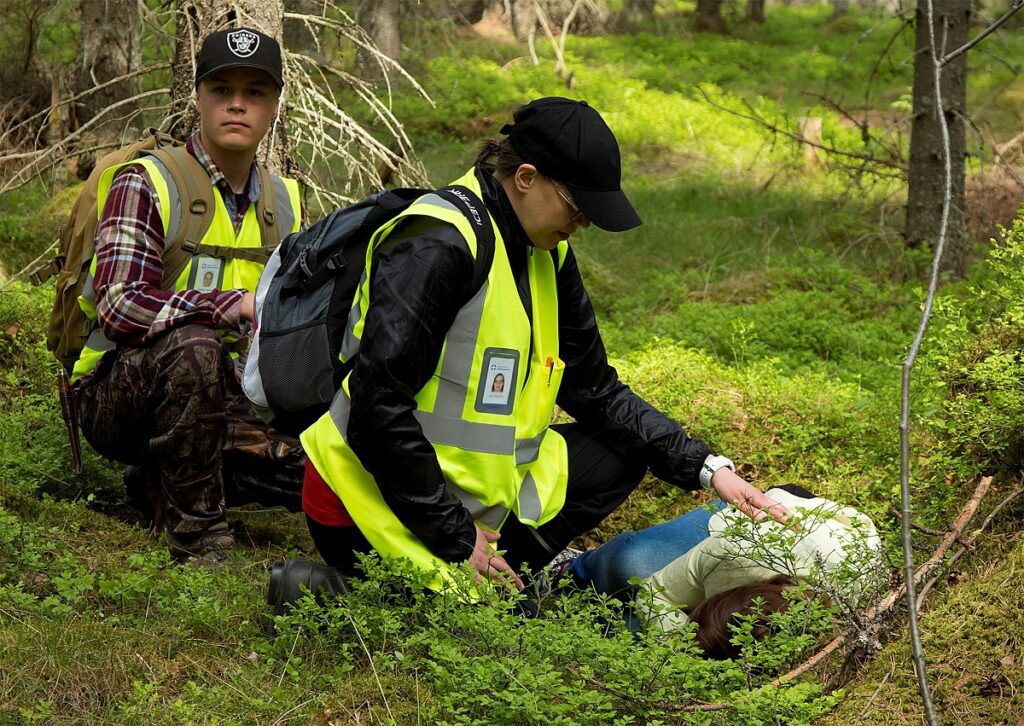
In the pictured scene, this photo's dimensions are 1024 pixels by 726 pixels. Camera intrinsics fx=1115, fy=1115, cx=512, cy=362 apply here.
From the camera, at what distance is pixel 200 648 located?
3357mm

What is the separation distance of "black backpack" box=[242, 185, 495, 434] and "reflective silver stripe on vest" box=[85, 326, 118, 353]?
904 mm

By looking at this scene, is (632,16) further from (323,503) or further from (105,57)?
(323,503)

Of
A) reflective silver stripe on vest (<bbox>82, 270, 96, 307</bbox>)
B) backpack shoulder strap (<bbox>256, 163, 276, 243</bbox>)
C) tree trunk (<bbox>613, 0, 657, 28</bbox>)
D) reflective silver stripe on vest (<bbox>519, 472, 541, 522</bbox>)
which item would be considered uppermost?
tree trunk (<bbox>613, 0, 657, 28</bbox>)

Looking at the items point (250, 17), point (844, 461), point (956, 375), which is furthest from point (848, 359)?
point (250, 17)

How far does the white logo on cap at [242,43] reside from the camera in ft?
14.0

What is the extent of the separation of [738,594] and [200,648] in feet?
5.57

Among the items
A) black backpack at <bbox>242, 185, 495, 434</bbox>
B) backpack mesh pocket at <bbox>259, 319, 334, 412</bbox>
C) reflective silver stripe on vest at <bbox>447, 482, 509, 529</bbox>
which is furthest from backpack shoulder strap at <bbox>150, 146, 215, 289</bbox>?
reflective silver stripe on vest at <bbox>447, 482, 509, 529</bbox>

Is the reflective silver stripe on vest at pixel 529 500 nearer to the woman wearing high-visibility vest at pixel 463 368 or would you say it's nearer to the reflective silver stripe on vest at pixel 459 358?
the woman wearing high-visibility vest at pixel 463 368

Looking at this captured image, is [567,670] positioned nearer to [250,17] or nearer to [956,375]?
[956,375]

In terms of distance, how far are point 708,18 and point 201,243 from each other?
2378 centimetres

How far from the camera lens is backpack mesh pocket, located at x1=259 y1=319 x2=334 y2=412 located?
362 centimetres

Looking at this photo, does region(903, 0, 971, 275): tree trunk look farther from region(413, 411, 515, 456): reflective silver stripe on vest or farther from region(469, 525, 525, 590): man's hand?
region(469, 525, 525, 590): man's hand

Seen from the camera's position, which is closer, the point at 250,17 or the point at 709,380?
the point at 250,17

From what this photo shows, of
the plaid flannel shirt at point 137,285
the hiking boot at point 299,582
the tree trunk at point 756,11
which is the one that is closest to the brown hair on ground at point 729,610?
the hiking boot at point 299,582
